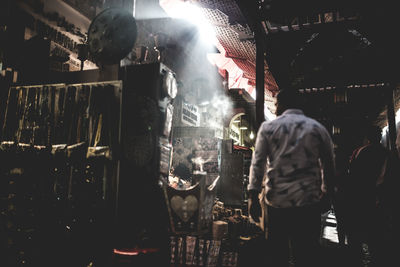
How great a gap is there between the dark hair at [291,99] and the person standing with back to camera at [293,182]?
0.19 m

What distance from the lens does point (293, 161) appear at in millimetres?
3691

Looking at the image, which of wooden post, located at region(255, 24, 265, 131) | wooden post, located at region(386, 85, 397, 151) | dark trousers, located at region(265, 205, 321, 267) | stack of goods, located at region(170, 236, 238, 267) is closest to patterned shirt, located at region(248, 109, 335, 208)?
dark trousers, located at region(265, 205, 321, 267)

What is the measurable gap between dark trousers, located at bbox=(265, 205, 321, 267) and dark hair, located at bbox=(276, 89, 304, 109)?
1.53 metres

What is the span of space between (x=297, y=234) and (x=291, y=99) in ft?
6.45

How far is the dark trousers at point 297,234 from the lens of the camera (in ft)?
11.5

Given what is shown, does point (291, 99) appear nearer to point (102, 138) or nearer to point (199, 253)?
point (102, 138)

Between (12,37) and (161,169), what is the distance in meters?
4.83

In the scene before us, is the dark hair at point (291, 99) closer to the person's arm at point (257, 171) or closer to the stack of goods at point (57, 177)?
the person's arm at point (257, 171)

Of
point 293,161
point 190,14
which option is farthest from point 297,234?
point 190,14

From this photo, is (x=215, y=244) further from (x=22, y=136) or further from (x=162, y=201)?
(x=22, y=136)

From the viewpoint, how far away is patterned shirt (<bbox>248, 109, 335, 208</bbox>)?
142 inches

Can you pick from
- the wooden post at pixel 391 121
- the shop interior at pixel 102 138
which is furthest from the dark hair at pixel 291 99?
the wooden post at pixel 391 121

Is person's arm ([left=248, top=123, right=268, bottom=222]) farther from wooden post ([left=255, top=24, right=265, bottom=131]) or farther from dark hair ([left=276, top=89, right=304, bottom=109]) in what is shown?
wooden post ([left=255, top=24, right=265, bottom=131])

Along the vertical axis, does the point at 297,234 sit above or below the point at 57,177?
below
